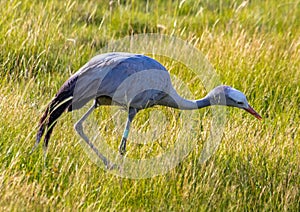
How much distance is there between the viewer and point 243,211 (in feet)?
16.7

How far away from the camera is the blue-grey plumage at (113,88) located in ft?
18.0

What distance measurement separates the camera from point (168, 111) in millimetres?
6410

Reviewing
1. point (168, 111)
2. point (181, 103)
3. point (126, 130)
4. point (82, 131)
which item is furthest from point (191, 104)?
point (82, 131)

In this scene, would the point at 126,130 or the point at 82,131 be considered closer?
the point at 126,130

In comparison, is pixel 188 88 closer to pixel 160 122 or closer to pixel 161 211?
pixel 160 122

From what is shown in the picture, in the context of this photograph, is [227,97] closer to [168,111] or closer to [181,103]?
Answer: [181,103]

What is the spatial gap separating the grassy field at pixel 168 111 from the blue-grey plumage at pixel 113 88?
0.43 feet

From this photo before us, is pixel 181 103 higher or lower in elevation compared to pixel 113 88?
lower

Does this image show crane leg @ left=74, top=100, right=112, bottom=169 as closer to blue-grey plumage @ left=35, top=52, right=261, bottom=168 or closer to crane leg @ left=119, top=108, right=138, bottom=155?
blue-grey plumage @ left=35, top=52, right=261, bottom=168

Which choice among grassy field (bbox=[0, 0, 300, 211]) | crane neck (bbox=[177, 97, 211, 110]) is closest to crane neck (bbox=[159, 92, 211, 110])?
crane neck (bbox=[177, 97, 211, 110])

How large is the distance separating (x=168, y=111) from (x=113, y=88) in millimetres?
980

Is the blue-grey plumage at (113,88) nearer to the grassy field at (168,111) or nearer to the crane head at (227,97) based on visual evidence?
the grassy field at (168,111)

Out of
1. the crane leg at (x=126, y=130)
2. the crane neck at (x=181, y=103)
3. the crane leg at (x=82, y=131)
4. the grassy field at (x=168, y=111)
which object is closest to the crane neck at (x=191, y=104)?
the crane neck at (x=181, y=103)

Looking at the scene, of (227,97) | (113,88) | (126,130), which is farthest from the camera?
(227,97)
